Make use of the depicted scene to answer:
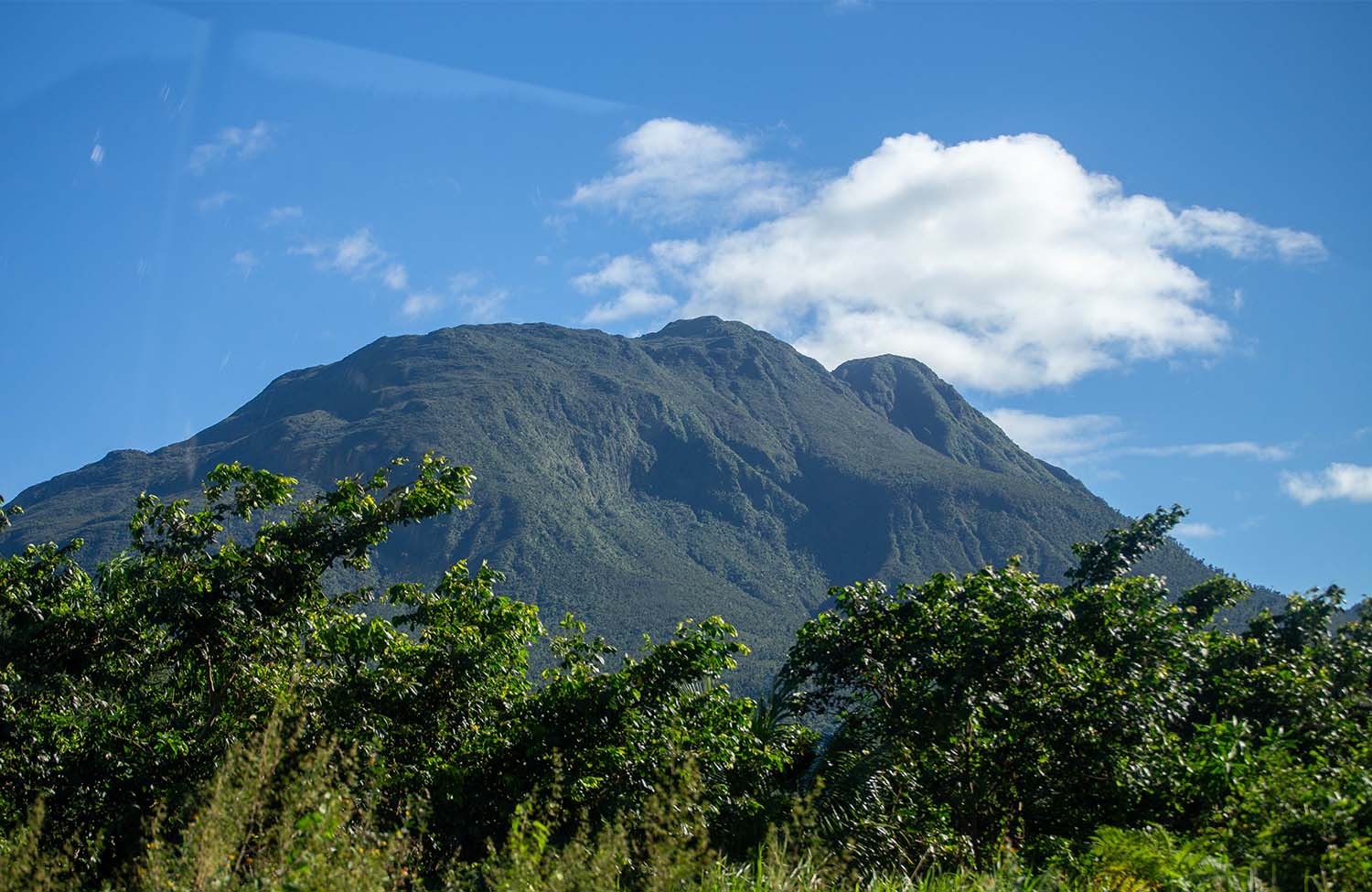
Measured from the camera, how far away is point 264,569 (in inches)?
379

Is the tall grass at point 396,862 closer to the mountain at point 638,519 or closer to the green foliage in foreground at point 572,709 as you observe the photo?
the green foliage in foreground at point 572,709

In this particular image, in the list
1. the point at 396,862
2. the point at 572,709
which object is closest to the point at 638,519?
the point at 572,709

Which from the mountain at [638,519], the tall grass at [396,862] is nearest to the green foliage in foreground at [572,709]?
the tall grass at [396,862]

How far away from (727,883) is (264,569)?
19.1ft

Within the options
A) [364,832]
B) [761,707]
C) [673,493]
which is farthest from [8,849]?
[673,493]

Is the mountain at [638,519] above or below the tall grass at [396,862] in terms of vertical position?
above

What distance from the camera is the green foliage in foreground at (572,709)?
337 inches

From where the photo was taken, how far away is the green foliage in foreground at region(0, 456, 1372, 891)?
8.55m

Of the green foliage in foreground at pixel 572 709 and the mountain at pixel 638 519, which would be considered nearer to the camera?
the green foliage in foreground at pixel 572 709

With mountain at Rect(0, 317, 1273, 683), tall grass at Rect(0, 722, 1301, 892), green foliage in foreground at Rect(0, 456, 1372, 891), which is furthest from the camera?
mountain at Rect(0, 317, 1273, 683)

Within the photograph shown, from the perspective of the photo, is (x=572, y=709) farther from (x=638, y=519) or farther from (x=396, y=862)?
(x=638, y=519)

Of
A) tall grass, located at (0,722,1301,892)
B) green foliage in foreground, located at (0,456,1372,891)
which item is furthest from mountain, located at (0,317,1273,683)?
tall grass, located at (0,722,1301,892)

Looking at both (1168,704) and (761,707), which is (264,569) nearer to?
(761,707)

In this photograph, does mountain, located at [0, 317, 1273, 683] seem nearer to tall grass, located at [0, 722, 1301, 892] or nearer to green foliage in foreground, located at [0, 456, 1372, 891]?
green foliage in foreground, located at [0, 456, 1372, 891]
